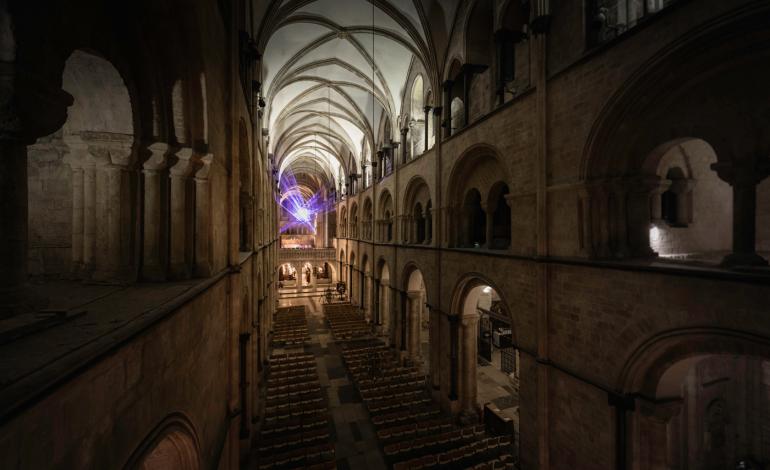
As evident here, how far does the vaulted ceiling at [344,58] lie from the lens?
11.2m

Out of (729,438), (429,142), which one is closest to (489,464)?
(729,438)

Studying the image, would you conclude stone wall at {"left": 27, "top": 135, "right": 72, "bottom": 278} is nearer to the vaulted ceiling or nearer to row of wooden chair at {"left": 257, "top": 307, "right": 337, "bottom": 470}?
row of wooden chair at {"left": 257, "top": 307, "right": 337, "bottom": 470}

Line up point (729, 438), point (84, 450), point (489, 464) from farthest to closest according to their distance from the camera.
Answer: point (729, 438) → point (489, 464) → point (84, 450)

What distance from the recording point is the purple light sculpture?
1694 inches

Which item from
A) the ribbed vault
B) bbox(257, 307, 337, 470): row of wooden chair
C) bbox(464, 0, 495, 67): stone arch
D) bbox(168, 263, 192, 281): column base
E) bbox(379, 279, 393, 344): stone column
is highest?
the ribbed vault

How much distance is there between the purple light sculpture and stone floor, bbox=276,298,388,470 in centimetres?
2796

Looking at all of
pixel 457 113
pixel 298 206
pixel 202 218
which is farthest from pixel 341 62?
pixel 298 206

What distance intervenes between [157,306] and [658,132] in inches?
288

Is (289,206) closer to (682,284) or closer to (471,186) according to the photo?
(471,186)

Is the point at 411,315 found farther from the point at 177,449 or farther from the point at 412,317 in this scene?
the point at 177,449

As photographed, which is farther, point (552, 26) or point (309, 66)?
point (309, 66)

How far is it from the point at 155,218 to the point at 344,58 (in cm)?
1347

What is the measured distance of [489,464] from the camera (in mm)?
7309

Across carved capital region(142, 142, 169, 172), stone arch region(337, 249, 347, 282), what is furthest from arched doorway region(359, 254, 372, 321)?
carved capital region(142, 142, 169, 172)
